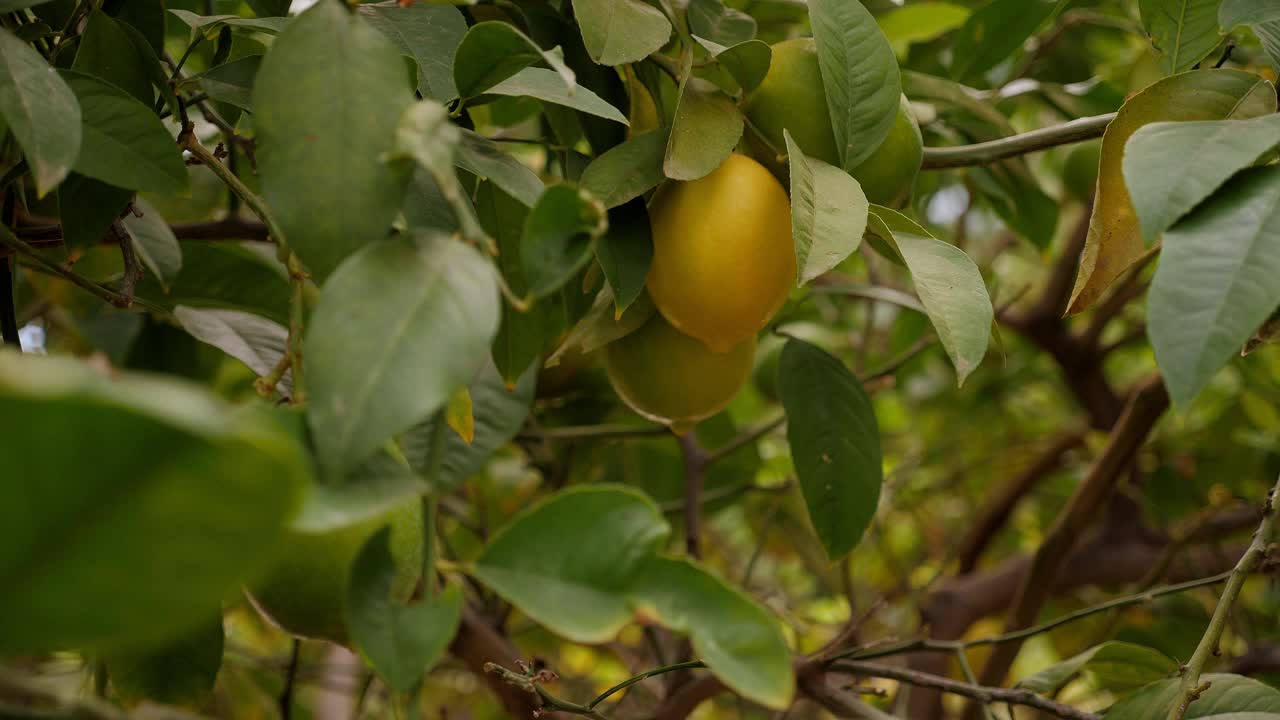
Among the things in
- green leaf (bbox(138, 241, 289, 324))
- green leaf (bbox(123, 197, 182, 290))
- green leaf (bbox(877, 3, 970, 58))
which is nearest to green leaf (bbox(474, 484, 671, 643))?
green leaf (bbox(123, 197, 182, 290))

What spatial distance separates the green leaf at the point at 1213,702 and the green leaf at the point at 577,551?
33 cm

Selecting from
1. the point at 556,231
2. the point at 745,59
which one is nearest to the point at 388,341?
the point at 556,231

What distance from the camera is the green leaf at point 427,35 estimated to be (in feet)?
1.52

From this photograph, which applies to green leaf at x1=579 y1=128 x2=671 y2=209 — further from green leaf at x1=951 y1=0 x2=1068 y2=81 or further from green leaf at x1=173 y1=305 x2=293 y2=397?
green leaf at x1=951 y1=0 x2=1068 y2=81


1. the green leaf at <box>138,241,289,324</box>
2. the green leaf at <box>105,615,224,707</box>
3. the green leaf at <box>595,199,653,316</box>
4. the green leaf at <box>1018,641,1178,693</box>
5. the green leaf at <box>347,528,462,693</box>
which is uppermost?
the green leaf at <box>347,528,462,693</box>

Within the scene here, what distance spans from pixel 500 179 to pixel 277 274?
1.57ft

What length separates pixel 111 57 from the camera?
0.49 m

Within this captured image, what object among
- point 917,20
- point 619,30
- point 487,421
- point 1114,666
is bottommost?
point 1114,666

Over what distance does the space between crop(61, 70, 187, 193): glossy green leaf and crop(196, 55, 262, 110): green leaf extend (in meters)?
0.04

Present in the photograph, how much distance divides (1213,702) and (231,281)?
0.72m


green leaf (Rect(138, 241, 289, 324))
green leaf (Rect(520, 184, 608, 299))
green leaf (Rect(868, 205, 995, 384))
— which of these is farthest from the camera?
green leaf (Rect(138, 241, 289, 324))

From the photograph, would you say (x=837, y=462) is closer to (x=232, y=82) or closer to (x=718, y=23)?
(x=718, y=23)

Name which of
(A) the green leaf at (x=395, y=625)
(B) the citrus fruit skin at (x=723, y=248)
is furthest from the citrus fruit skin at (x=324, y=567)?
(B) the citrus fruit skin at (x=723, y=248)

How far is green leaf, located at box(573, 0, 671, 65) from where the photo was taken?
1.54ft
